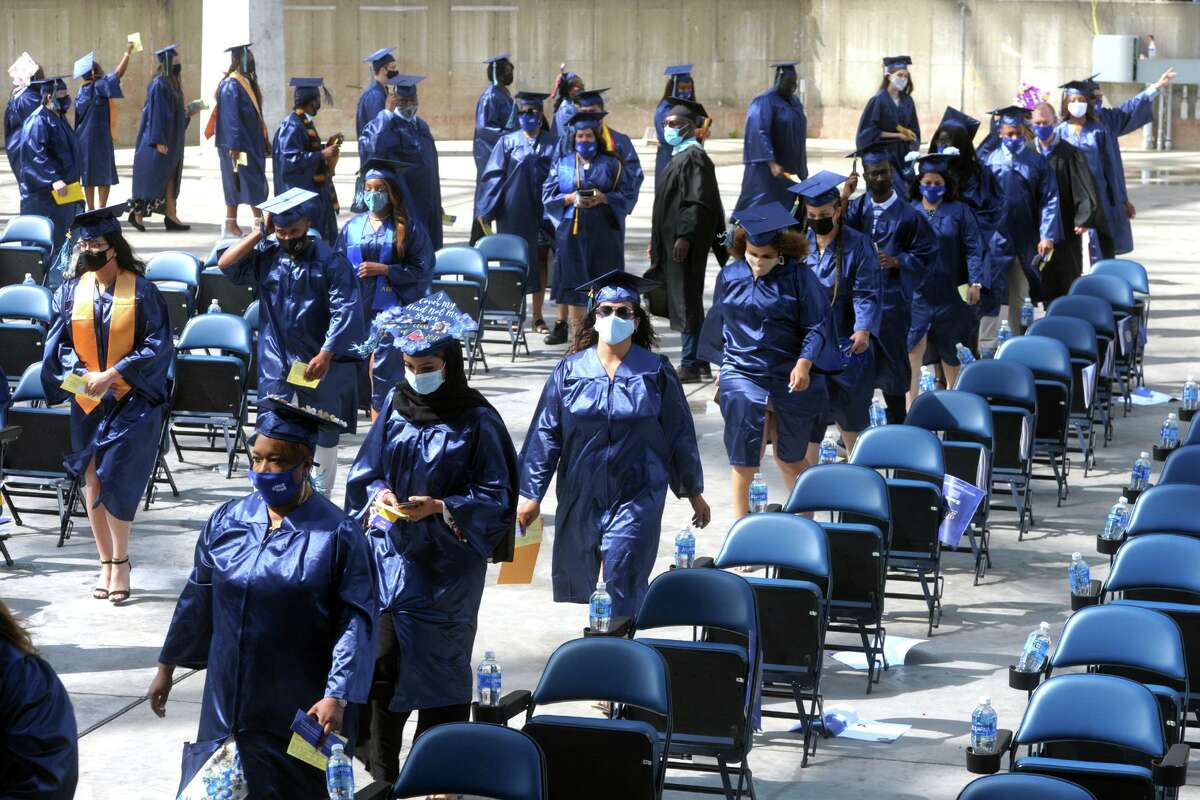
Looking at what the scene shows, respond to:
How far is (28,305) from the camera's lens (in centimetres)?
1290

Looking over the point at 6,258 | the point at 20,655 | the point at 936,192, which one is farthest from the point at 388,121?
the point at 20,655

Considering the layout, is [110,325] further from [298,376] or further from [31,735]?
[31,735]

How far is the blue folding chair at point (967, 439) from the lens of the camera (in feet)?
31.9

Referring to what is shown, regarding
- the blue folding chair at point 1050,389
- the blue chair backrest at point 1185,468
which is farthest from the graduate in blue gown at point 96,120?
the blue chair backrest at point 1185,468

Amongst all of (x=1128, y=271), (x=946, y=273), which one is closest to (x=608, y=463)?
(x=946, y=273)

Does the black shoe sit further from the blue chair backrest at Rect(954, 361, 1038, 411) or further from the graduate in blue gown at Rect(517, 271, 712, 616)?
the graduate in blue gown at Rect(517, 271, 712, 616)

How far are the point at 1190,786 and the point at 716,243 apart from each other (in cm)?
739

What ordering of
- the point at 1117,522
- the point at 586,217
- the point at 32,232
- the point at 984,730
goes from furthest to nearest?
the point at 32,232 → the point at 586,217 → the point at 1117,522 → the point at 984,730

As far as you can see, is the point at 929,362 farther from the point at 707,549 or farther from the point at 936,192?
the point at 707,549

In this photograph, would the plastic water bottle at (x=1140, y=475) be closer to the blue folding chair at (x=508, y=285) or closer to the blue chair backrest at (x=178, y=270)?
the blue folding chair at (x=508, y=285)

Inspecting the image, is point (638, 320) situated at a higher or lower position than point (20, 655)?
higher

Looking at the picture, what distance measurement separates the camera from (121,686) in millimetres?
8000

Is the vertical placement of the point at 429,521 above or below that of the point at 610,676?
above

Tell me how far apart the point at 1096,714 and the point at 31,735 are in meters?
3.49
